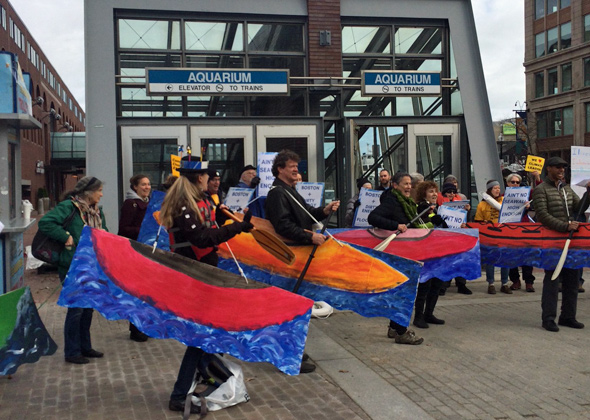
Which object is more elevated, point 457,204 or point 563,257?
point 457,204

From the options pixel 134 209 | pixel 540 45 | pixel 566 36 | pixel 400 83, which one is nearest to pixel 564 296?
pixel 134 209

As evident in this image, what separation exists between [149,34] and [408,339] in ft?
29.4

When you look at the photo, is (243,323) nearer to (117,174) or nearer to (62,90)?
(117,174)

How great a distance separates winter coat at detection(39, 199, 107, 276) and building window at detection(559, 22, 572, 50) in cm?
6246

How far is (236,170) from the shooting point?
12938 mm

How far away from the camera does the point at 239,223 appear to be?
4.67 m

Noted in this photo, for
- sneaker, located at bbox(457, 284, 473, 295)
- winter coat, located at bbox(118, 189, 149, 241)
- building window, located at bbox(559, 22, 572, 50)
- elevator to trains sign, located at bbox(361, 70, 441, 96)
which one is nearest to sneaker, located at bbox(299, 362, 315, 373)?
Result: winter coat, located at bbox(118, 189, 149, 241)

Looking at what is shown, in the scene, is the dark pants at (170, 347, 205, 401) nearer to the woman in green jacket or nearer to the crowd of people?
the crowd of people

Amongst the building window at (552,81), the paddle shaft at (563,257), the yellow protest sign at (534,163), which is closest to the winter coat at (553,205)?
the paddle shaft at (563,257)

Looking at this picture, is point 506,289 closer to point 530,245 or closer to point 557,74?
point 530,245

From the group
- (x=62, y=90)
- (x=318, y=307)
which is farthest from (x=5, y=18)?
(x=318, y=307)

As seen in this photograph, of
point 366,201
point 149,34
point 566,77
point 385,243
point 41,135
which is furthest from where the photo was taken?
point 41,135

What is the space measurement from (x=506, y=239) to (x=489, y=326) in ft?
3.97

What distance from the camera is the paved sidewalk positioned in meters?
4.75
